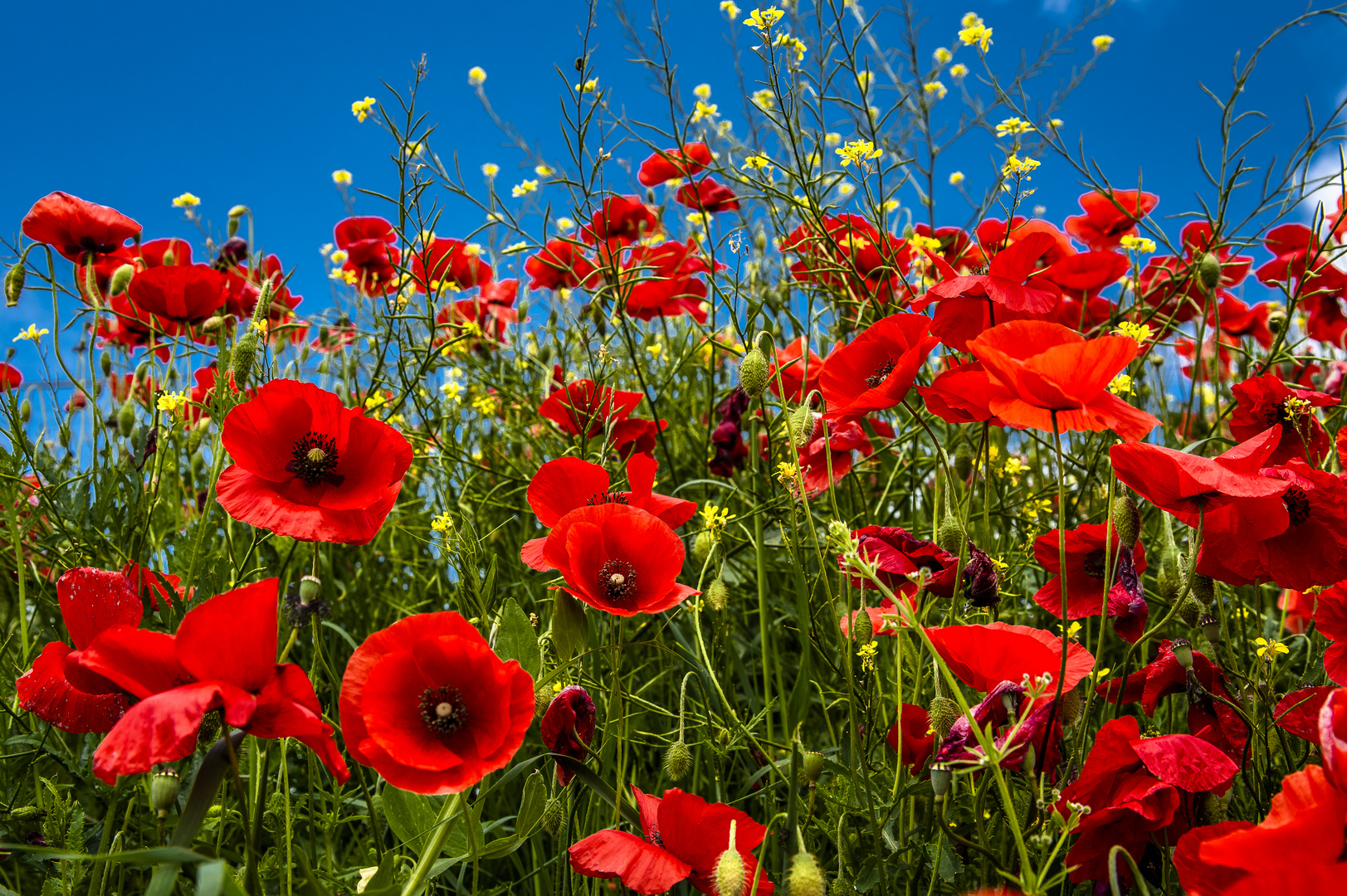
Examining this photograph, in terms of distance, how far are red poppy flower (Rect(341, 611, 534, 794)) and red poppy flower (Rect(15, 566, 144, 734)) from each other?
0.20m

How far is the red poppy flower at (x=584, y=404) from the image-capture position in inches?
61.5

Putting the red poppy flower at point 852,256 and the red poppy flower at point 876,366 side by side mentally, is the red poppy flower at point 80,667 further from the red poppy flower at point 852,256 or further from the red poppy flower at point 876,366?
the red poppy flower at point 852,256

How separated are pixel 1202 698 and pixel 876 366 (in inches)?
20.9

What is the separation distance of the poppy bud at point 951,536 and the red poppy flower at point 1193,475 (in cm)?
18

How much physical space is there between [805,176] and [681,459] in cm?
78

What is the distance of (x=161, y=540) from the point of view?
1.62 metres

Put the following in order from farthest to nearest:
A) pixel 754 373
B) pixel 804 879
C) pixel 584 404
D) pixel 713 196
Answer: pixel 713 196
pixel 584 404
pixel 754 373
pixel 804 879

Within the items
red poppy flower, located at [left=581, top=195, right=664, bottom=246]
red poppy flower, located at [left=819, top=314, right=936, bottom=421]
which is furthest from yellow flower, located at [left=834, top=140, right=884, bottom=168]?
red poppy flower, located at [left=581, top=195, right=664, bottom=246]

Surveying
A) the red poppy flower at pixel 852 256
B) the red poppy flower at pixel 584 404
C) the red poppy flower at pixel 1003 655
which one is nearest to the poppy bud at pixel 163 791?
the red poppy flower at pixel 1003 655

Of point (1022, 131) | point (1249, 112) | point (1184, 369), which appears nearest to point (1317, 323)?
point (1184, 369)

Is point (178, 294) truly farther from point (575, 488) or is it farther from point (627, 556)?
point (627, 556)

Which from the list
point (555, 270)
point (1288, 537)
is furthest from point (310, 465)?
point (555, 270)

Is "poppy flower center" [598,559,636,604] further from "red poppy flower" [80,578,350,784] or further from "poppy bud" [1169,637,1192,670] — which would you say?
"poppy bud" [1169,637,1192,670]

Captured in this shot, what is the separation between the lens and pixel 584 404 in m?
1.67
